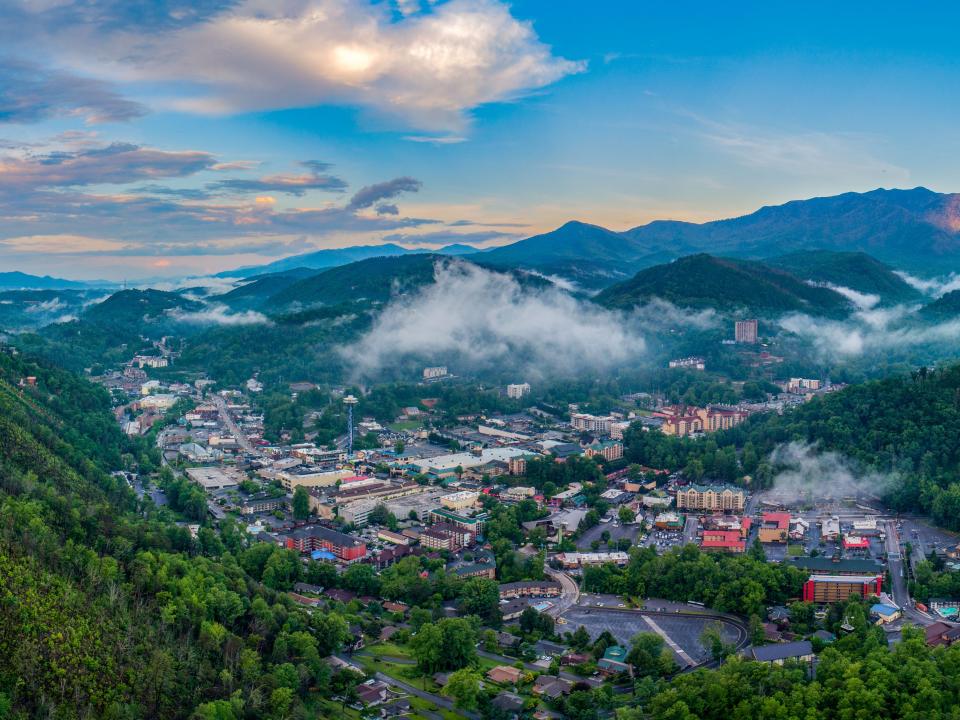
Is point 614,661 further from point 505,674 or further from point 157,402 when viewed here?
point 157,402

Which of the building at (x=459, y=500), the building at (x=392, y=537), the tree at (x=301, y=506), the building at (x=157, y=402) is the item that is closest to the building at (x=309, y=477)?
the tree at (x=301, y=506)

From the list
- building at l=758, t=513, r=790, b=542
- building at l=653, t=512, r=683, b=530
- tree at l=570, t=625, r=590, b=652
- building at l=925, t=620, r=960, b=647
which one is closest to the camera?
building at l=925, t=620, r=960, b=647

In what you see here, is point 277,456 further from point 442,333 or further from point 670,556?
point 442,333

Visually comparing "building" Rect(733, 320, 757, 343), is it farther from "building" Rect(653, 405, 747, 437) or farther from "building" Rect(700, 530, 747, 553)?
"building" Rect(700, 530, 747, 553)

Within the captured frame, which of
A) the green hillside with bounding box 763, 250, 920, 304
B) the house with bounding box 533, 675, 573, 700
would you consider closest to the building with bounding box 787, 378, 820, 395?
the green hillside with bounding box 763, 250, 920, 304

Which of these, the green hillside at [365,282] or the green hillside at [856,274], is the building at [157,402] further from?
the green hillside at [856,274]
